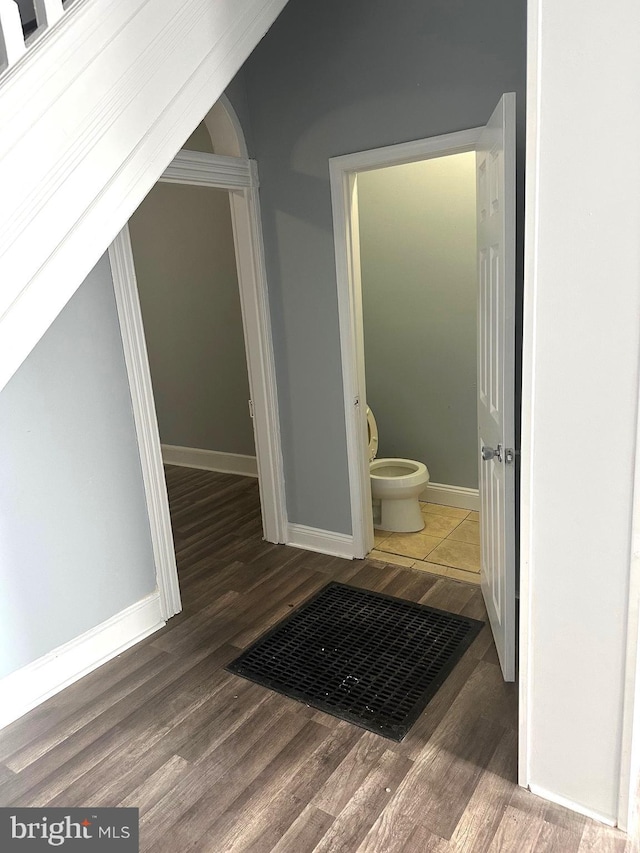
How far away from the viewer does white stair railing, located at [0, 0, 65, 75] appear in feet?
4.28

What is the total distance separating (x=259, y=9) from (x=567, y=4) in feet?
2.98

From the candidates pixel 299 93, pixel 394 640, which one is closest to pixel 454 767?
pixel 394 640

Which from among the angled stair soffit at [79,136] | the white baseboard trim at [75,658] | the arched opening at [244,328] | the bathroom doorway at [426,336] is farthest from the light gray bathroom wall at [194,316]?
the angled stair soffit at [79,136]

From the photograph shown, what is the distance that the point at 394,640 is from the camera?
269 cm

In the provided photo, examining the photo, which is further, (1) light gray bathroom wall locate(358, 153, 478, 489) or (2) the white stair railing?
(1) light gray bathroom wall locate(358, 153, 478, 489)

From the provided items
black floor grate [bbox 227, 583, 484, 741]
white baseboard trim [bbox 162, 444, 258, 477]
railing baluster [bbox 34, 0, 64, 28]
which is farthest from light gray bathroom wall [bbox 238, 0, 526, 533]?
railing baluster [bbox 34, 0, 64, 28]

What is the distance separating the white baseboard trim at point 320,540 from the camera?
11.4 feet

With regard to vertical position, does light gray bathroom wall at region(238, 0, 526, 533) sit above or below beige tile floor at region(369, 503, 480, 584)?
above

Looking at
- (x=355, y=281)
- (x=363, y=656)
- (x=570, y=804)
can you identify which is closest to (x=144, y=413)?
(x=355, y=281)

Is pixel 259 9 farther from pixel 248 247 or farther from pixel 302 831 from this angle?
pixel 302 831

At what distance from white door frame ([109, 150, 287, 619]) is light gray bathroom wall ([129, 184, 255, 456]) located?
1282 mm

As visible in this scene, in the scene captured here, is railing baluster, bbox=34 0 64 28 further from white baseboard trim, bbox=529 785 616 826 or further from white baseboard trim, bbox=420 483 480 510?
white baseboard trim, bbox=420 483 480 510

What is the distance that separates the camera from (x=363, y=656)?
2.60 metres

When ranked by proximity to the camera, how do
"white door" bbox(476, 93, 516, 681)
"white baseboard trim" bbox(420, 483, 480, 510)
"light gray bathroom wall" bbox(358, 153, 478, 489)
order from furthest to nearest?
1. "white baseboard trim" bbox(420, 483, 480, 510)
2. "light gray bathroom wall" bbox(358, 153, 478, 489)
3. "white door" bbox(476, 93, 516, 681)
